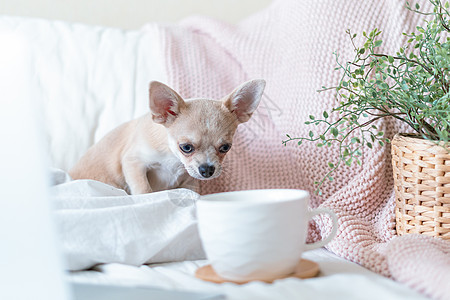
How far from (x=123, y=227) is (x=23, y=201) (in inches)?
12.9

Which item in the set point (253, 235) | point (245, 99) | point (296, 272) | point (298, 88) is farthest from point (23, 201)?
point (298, 88)

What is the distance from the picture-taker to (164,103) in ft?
4.21

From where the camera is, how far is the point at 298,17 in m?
1.55

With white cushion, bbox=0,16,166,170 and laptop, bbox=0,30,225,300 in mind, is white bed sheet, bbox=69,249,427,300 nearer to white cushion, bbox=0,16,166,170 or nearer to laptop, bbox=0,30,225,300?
laptop, bbox=0,30,225,300

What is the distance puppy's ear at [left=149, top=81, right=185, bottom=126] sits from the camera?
4.07ft

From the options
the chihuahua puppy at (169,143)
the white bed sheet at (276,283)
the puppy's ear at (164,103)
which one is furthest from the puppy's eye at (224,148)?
the white bed sheet at (276,283)

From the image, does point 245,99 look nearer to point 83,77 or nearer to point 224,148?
point 224,148

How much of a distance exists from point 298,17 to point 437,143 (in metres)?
0.69

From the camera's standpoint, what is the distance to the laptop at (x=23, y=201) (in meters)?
0.64

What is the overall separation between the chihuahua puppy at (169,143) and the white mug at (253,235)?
0.47 metres

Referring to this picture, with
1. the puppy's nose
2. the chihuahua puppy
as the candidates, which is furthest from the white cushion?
the puppy's nose

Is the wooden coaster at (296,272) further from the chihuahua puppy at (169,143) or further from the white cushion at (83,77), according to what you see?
the white cushion at (83,77)

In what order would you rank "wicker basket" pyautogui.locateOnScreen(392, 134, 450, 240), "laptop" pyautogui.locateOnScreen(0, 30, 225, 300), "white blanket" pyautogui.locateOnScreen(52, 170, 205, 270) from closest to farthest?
"laptop" pyautogui.locateOnScreen(0, 30, 225, 300)
"white blanket" pyautogui.locateOnScreen(52, 170, 205, 270)
"wicker basket" pyautogui.locateOnScreen(392, 134, 450, 240)

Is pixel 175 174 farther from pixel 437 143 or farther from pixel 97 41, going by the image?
pixel 437 143
